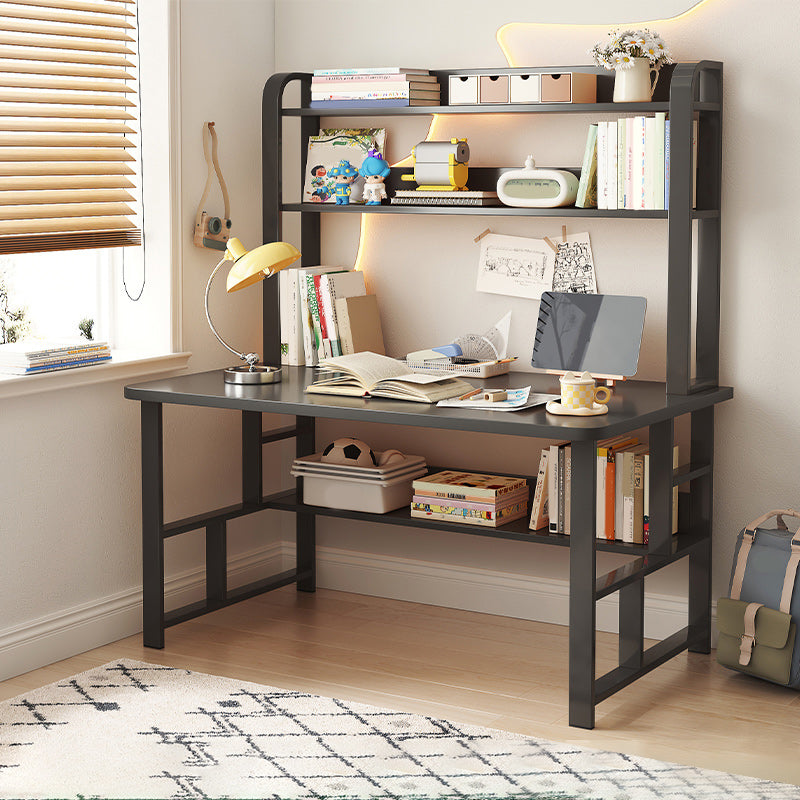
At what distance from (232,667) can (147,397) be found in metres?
0.76

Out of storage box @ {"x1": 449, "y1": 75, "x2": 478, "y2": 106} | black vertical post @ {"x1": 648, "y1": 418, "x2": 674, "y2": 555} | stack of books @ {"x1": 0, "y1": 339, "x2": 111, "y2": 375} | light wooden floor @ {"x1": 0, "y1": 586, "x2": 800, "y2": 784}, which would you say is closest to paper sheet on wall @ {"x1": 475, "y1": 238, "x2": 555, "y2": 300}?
storage box @ {"x1": 449, "y1": 75, "x2": 478, "y2": 106}

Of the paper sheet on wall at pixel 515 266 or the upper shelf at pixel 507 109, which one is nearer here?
the upper shelf at pixel 507 109

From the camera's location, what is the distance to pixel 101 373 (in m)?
3.42

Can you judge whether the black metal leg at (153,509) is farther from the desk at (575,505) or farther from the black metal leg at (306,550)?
the black metal leg at (306,550)

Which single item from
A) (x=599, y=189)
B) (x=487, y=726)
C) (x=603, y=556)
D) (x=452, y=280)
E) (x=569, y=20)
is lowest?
(x=487, y=726)

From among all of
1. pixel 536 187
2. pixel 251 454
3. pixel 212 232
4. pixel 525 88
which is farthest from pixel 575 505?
pixel 212 232

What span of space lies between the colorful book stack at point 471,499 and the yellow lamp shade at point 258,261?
0.71 m

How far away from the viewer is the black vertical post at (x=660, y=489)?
3168 millimetres

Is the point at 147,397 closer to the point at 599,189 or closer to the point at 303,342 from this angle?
the point at 303,342

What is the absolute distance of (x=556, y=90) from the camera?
130 inches

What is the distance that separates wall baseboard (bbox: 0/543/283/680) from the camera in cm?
325

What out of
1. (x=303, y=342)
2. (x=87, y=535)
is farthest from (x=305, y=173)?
(x=87, y=535)

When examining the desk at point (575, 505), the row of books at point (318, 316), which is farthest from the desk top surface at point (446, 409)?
the row of books at point (318, 316)

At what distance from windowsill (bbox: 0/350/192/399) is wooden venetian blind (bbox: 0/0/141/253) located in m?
0.33
